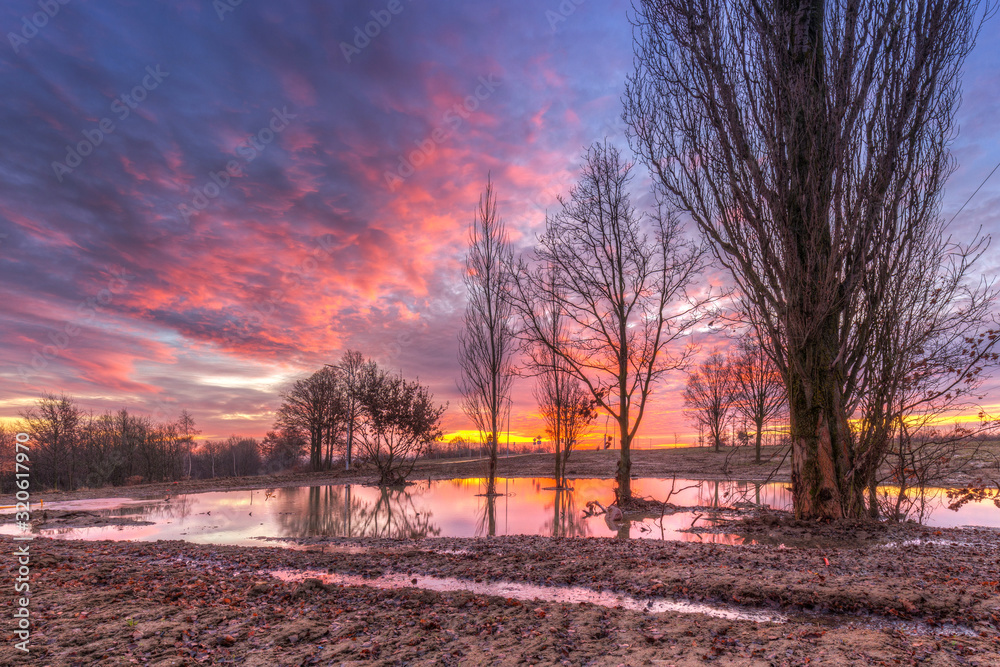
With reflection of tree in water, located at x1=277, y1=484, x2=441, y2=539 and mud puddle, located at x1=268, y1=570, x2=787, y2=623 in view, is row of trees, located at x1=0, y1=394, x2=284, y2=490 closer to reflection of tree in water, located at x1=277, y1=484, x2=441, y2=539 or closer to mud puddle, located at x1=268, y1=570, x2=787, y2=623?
reflection of tree in water, located at x1=277, y1=484, x2=441, y2=539

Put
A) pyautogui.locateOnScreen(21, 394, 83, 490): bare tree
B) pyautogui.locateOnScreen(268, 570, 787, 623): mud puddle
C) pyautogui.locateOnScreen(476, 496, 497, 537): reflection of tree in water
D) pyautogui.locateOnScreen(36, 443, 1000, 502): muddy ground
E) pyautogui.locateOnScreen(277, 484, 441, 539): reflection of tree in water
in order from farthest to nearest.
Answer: pyautogui.locateOnScreen(21, 394, 83, 490): bare tree, pyautogui.locateOnScreen(36, 443, 1000, 502): muddy ground, pyautogui.locateOnScreen(277, 484, 441, 539): reflection of tree in water, pyautogui.locateOnScreen(476, 496, 497, 537): reflection of tree in water, pyautogui.locateOnScreen(268, 570, 787, 623): mud puddle

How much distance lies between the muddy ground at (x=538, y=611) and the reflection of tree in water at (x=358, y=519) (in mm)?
3709

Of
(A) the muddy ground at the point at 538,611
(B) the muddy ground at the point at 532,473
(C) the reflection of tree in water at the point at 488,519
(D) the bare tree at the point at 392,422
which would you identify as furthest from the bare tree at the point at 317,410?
(A) the muddy ground at the point at 538,611

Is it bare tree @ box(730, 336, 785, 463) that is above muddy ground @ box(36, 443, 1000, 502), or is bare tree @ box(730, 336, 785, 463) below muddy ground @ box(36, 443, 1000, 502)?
above

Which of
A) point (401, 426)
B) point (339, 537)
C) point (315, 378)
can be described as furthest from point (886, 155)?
point (315, 378)

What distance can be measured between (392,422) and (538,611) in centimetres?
2160

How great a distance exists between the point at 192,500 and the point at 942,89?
1040 inches

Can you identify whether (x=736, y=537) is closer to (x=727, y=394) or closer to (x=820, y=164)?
(x=820, y=164)

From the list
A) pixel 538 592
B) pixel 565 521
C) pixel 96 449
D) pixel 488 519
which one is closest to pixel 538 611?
pixel 538 592

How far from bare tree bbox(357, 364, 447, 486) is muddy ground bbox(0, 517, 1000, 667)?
17714 mm

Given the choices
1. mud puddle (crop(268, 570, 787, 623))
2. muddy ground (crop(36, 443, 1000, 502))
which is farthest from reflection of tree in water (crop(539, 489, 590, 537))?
muddy ground (crop(36, 443, 1000, 502))

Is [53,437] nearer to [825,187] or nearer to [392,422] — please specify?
[392,422]

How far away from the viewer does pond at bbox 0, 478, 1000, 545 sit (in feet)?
34.0

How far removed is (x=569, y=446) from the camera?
795 inches
